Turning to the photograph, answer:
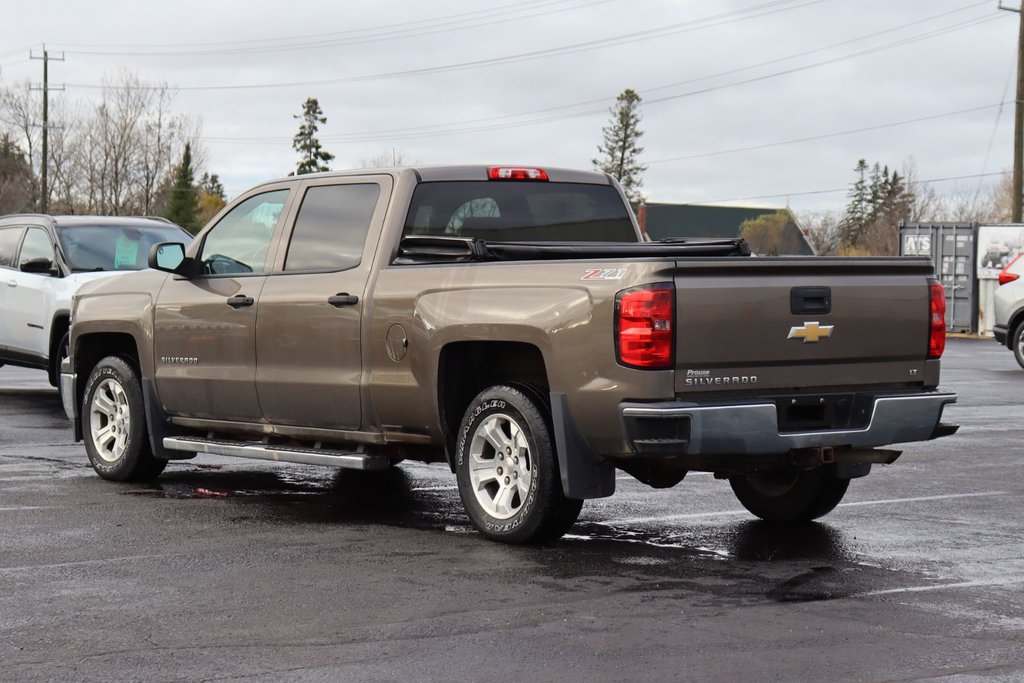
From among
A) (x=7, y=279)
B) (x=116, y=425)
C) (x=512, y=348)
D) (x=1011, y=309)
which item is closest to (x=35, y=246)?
(x=7, y=279)

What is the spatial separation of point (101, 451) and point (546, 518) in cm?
404

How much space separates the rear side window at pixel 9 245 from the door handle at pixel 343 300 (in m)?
9.15

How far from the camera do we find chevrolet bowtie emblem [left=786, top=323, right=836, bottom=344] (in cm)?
707

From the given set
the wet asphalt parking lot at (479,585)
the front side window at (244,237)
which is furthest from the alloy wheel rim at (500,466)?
the front side window at (244,237)

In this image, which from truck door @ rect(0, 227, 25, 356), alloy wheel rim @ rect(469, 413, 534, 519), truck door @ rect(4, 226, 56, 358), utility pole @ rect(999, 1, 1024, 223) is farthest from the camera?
utility pole @ rect(999, 1, 1024, 223)

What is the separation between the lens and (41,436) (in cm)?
1267

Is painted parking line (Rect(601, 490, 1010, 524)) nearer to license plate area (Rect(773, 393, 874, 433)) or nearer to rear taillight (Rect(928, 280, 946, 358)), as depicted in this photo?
license plate area (Rect(773, 393, 874, 433))

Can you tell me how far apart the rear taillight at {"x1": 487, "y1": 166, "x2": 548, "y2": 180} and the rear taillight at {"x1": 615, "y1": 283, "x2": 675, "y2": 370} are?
2220mm

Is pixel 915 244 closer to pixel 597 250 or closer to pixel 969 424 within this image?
pixel 969 424

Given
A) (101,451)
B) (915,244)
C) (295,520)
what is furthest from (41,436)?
(915,244)

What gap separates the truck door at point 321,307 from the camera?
8227mm

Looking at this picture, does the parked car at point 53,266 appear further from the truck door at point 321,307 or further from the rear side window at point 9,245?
the truck door at point 321,307

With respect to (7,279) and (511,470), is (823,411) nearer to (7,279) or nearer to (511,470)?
(511,470)

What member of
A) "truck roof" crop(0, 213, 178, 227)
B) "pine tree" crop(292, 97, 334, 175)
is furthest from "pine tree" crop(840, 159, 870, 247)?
"truck roof" crop(0, 213, 178, 227)
